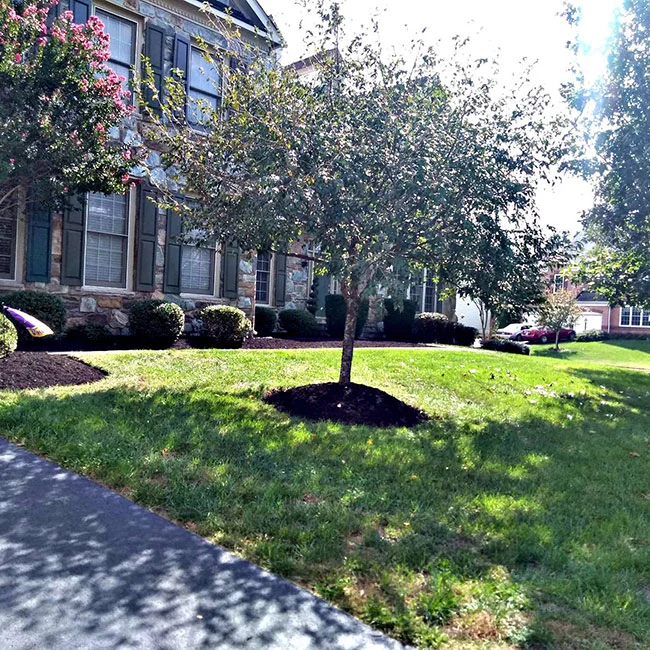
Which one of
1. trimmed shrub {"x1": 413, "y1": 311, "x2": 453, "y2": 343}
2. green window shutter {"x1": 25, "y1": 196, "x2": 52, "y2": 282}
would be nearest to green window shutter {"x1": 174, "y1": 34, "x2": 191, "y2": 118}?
green window shutter {"x1": 25, "y1": 196, "x2": 52, "y2": 282}

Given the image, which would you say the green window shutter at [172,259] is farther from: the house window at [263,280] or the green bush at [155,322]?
the house window at [263,280]

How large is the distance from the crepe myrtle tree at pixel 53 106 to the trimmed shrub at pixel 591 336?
31987 mm

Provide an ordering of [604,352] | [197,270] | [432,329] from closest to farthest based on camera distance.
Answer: [197,270]
[432,329]
[604,352]

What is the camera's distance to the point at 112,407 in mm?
5938

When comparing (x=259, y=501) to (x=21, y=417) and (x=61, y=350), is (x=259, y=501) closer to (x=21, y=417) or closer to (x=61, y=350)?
(x=21, y=417)

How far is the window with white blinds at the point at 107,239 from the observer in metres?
11.2

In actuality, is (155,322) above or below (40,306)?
below

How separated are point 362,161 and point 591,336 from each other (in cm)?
3384

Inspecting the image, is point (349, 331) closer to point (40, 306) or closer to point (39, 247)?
point (40, 306)

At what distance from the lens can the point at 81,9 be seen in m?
10.7

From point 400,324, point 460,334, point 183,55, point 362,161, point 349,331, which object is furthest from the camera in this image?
point 460,334

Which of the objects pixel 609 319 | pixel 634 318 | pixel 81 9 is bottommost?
pixel 609 319

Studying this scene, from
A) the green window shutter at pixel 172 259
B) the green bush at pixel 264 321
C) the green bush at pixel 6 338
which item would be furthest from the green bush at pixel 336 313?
the green bush at pixel 6 338

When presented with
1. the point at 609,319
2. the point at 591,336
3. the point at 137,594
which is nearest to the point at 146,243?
the point at 137,594
